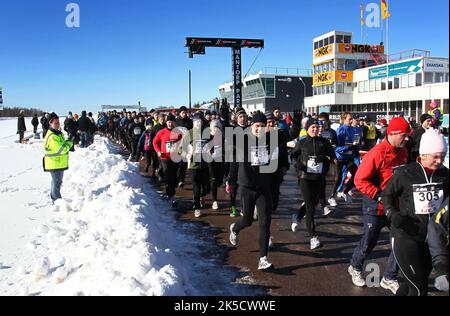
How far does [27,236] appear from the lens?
242 inches

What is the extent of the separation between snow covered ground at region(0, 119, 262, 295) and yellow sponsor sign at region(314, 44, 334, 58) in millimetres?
43791

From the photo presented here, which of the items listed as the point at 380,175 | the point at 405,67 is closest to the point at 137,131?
the point at 380,175

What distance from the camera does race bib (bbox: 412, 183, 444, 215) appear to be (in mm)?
3457

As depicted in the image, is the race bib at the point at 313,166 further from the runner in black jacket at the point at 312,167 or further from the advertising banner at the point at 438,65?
the advertising banner at the point at 438,65

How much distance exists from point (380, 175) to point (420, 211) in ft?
2.88

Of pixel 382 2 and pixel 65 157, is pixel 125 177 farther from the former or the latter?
pixel 382 2

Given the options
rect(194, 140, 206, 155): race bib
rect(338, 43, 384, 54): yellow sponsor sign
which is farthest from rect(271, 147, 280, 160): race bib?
rect(338, 43, 384, 54): yellow sponsor sign

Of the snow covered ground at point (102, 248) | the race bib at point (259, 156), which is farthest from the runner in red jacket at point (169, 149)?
the race bib at point (259, 156)

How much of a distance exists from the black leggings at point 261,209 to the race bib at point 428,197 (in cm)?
196

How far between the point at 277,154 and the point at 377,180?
6.07ft

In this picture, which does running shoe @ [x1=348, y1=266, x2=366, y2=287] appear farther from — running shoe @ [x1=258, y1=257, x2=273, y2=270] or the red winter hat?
the red winter hat

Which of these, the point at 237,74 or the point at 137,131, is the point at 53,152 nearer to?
the point at 137,131

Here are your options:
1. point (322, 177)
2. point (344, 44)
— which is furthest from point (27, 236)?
point (344, 44)
